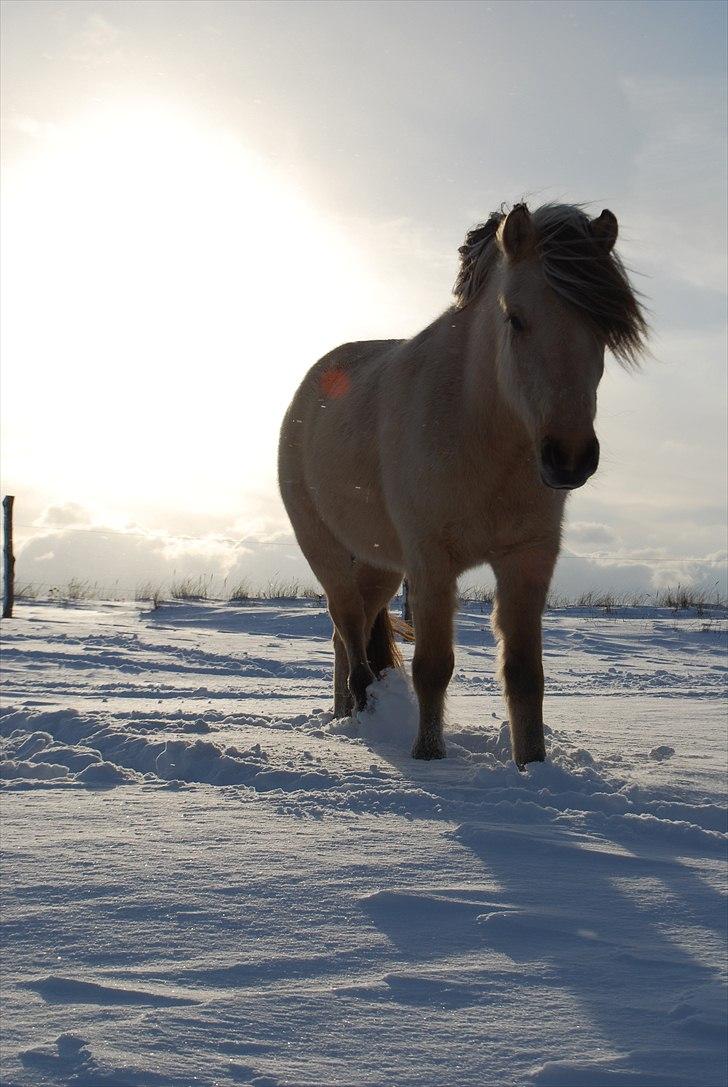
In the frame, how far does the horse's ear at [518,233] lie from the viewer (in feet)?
10.6

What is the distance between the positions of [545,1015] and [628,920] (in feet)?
1.63

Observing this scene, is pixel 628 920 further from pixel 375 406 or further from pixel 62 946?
pixel 375 406

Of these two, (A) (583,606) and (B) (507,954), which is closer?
(B) (507,954)

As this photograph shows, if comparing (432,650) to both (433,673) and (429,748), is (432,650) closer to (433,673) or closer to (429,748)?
(433,673)

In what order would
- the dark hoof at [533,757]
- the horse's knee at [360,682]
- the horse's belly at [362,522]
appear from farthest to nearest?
the horse's knee at [360,682] < the horse's belly at [362,522] < the dark hoof at [533,757]

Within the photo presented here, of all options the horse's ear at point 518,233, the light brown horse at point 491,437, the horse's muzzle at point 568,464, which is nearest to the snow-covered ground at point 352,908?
the light brown horse at point 491,437

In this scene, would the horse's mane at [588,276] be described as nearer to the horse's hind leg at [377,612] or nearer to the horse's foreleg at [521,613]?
the horse's foreleg at [521,613]

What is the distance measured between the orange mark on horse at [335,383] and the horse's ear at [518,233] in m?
1.94

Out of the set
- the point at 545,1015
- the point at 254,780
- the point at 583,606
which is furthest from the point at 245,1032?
the point at 583,606

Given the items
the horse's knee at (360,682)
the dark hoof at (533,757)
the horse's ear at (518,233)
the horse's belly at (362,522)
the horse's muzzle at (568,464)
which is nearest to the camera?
the horse's muzzle at (568,464)

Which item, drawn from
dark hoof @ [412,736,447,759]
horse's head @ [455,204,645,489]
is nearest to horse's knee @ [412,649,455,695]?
dark hoof @ [412,736,447,759]

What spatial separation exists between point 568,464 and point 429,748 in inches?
55.7

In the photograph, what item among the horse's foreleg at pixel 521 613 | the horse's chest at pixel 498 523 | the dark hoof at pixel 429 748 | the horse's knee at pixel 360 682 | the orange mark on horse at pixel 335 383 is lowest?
the dark hoof at pixel 429 748

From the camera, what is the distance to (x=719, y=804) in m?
2.81
